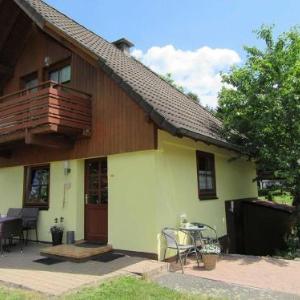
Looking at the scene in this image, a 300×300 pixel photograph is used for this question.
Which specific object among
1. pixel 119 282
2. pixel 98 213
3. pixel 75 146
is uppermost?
pixel 75 146

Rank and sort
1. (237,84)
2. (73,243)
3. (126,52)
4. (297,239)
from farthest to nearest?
(126,52) → (237,84) → (297,239) → (73,243)

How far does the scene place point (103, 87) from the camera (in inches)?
378

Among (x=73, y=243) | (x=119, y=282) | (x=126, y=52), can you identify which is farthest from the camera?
(x=126, y=52)

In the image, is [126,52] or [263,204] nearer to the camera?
[263,204]

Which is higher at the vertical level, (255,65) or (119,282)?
(255,65)

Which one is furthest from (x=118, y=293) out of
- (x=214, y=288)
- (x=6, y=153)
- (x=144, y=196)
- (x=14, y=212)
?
(x=6, y=153)

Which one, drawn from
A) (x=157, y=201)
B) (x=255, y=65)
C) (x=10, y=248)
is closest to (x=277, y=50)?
(x=255, y=65)

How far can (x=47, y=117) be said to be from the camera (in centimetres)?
855

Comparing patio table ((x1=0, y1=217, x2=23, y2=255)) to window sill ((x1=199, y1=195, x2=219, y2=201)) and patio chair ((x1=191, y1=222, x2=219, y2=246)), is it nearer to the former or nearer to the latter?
patio chair ((x1=191, y1=222, x2=219, y2=246))

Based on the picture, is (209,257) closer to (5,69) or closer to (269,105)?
(269,105)

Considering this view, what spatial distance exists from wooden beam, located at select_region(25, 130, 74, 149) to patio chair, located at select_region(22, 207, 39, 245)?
7.61ft

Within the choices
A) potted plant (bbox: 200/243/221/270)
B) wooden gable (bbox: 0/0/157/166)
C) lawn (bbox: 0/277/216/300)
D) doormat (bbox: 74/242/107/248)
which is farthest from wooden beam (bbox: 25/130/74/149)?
potted plant (bbox: 200/243/221/270)

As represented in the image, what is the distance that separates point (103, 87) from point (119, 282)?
5363mm

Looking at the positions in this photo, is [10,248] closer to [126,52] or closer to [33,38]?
[33,38]
